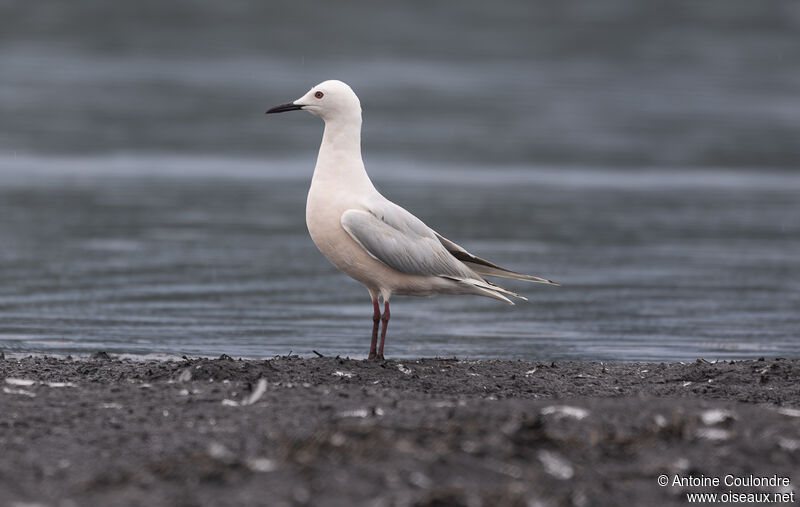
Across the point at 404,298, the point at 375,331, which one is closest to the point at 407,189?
the point at 404,298

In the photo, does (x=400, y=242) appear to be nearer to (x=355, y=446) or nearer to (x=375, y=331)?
(x=375, y=331)

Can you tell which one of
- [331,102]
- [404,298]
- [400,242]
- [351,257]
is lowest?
[404,298]

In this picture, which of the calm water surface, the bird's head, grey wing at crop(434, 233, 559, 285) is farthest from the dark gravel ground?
the calm water surface

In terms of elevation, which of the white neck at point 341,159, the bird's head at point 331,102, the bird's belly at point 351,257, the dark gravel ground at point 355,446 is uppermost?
the bird's head at point 331,102

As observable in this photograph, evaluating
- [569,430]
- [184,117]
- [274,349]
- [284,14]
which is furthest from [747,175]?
[284,14]

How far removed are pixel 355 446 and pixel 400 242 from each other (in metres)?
3.51

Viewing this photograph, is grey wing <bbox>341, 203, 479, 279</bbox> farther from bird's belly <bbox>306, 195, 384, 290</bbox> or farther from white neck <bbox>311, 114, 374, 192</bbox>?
white neck <bbox>311, 114, 374, 192</bbox>

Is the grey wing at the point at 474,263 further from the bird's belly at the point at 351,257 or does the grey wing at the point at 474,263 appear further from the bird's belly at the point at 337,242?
the bird's belly at the point at 337,242

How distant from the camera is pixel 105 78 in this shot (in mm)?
35344

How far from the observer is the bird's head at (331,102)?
9.12m

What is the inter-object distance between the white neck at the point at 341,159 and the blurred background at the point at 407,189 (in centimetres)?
147

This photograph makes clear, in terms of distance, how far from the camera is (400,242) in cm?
877

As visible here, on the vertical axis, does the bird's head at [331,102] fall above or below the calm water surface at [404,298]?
above

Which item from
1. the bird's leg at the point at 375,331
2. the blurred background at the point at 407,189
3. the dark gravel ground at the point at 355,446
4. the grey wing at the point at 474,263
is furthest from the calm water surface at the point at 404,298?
the dark gravel ground at the point at 355,446
